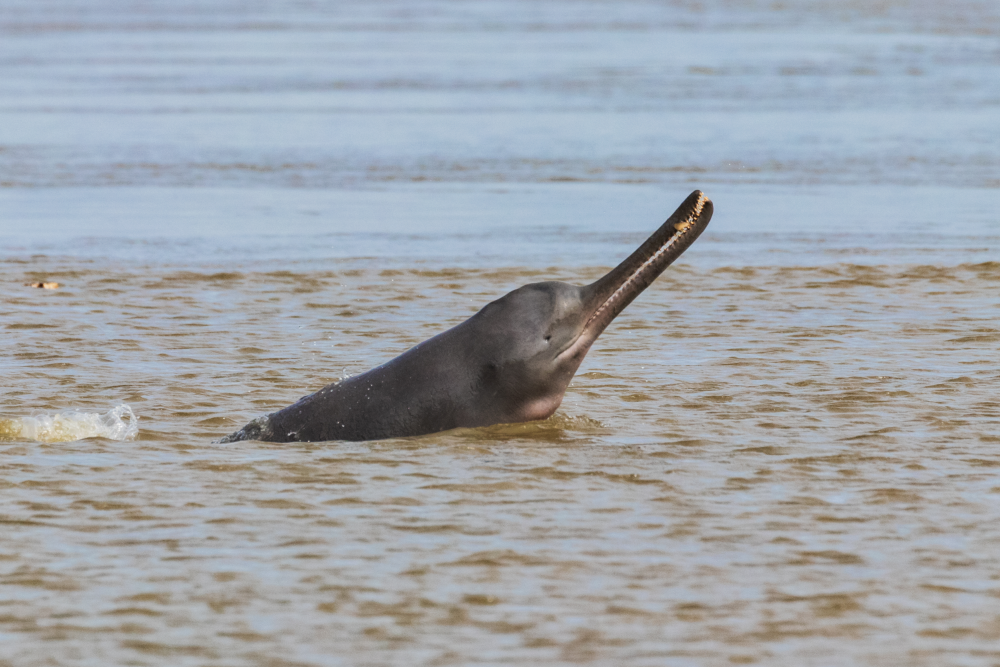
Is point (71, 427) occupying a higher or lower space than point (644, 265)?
lower

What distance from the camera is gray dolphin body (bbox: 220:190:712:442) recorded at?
9.27m

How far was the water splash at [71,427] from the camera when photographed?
9.81 meters

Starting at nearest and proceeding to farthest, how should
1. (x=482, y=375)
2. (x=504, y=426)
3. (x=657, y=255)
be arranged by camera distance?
1. (x=482, y=375)
2. (x=504, y=426)
3. (x=657, y=255)

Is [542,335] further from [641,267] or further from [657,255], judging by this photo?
[657,255]

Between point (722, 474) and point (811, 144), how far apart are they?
1730 centimetres

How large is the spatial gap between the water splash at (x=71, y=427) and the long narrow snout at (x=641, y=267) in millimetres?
2667

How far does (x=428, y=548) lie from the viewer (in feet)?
24.1

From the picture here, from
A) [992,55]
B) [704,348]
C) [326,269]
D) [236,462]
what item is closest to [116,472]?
[236,462]

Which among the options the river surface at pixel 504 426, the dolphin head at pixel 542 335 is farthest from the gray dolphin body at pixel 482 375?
the river surface at pixel 504 426

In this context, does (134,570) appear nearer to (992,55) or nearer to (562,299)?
(562,299)

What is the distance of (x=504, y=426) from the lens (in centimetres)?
952

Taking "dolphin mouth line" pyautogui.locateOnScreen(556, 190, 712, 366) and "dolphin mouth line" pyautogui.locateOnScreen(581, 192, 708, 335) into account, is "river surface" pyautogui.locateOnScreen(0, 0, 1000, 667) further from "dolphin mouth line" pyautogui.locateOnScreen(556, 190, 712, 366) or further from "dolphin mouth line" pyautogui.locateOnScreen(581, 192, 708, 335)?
"dolphin mouth line" pyautogui.locateOnScreen(581, 192, 708, 335)

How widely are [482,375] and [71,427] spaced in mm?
2471

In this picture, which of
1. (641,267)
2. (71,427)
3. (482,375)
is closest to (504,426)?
(482,375)
